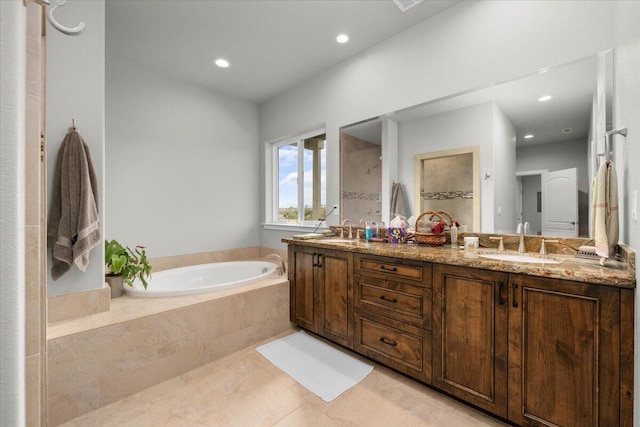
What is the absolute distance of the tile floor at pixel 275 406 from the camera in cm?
156

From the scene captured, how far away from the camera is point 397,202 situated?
257cm

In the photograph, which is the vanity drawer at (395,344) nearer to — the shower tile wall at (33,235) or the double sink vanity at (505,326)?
the double sink vanity at (505,326)

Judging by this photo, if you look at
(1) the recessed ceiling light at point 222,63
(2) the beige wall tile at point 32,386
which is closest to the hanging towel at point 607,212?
(2) the beige wall tile at point 32,386

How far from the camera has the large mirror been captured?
1.72 m

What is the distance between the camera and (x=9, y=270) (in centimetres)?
43

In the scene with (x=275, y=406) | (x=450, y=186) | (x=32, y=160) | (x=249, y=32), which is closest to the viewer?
(x=32, y=160)

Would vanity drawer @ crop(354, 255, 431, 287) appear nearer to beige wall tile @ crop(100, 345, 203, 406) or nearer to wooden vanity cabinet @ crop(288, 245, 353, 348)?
wooden vanity cabinet @ crop(288, 245, 353, 348)

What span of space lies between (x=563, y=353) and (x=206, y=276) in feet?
10.5

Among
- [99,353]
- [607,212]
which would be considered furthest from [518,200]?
[99,353]

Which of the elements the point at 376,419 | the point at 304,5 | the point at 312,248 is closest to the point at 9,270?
the point at 376,419

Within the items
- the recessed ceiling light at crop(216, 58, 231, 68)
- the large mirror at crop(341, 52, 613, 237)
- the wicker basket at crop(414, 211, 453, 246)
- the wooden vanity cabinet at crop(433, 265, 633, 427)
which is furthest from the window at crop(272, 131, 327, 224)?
the wooden vanity cabinet at crop(433, 265, 633, 427)

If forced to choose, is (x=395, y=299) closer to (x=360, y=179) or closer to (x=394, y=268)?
(x=394, y=268)

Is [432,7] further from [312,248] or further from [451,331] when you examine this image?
[451,331]

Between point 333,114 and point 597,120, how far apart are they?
2.16 meters
